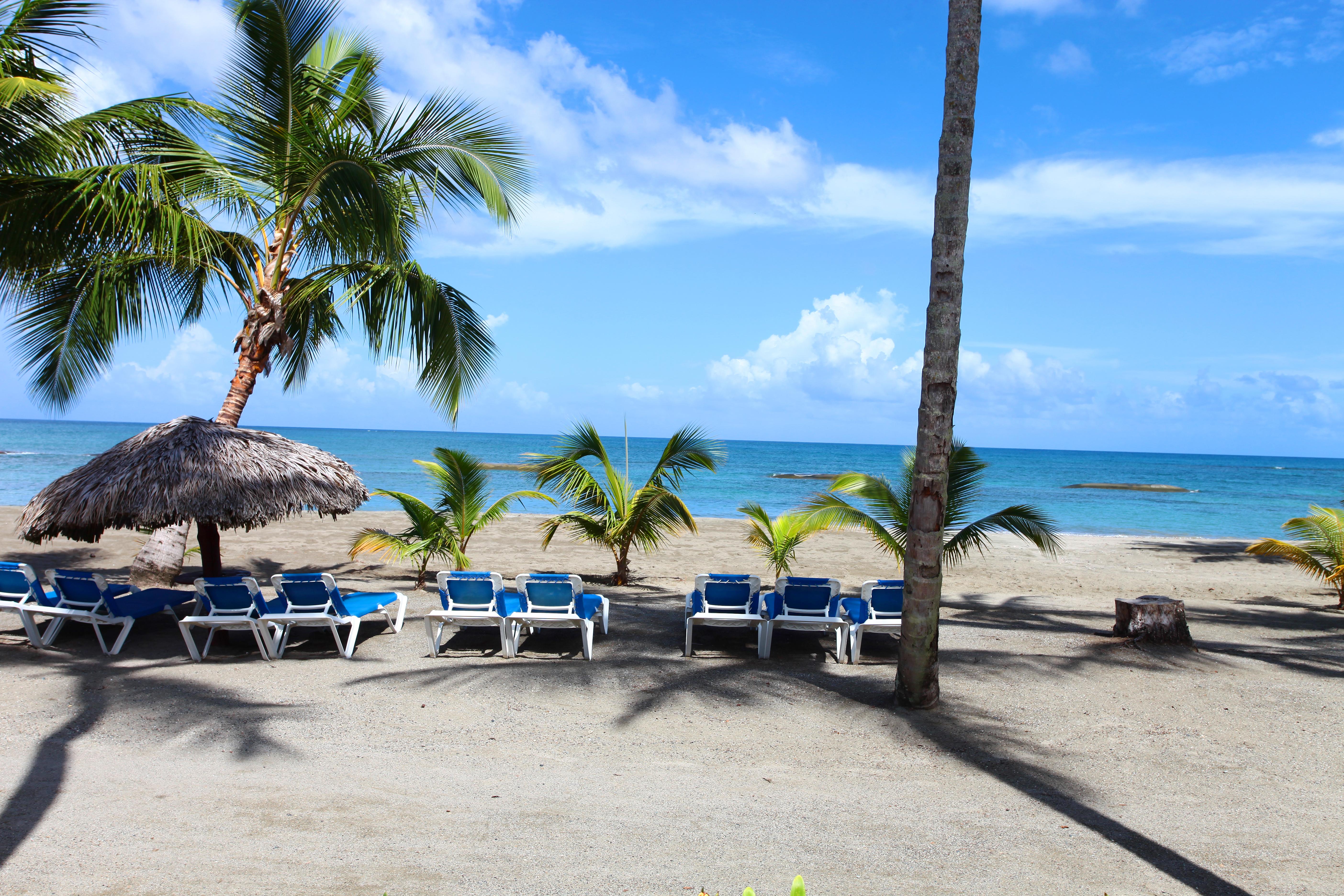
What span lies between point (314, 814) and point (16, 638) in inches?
198

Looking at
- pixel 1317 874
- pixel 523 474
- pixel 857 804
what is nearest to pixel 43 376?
pixel 857 804

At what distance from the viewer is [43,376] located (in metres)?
9.20

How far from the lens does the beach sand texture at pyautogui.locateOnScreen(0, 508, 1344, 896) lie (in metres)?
3.21

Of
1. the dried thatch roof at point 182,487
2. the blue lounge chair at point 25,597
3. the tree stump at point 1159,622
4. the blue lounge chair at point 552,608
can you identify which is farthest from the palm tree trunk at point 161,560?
the tree stump at point 1159,622

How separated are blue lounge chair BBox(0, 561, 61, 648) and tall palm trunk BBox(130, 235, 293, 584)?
98.2 inches

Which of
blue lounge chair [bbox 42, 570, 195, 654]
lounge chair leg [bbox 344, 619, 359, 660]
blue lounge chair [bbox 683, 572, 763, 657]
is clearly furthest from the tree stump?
blue lounge chair [bbox 42, 570, 195, 654]

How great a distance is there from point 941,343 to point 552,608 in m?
3.56

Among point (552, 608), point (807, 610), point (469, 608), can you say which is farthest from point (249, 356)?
point (807, 610)

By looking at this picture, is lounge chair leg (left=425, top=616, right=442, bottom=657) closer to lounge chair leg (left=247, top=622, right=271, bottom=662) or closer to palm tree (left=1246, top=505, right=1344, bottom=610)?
lounge chair leg (left=247, top=622, right=271, bottom=662)

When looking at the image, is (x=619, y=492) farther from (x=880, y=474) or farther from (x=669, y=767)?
(x=880, y=474)

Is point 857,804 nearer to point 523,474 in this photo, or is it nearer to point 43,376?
point 43,376

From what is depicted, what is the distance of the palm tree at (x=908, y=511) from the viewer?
26.8 feet

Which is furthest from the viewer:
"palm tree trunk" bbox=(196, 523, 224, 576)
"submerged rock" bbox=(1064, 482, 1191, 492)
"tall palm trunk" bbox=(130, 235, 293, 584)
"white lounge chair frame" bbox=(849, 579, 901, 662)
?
"submerged rock" bbox=(1064, 482, 1191, 492)

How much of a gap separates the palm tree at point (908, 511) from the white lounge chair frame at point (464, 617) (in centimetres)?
319
